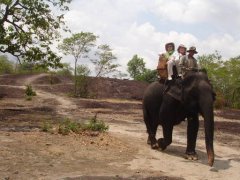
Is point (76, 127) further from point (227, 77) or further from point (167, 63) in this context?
point (227, 77)

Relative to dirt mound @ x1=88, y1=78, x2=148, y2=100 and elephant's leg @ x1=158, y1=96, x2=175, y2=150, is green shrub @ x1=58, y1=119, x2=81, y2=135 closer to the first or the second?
elephant's leg @ x1=158, y1=96, x2=175, y2=150

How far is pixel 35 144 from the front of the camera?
12.5 meters

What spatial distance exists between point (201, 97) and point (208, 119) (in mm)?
827

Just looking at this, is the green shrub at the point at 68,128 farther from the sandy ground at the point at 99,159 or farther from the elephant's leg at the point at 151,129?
the elephant's leg at the point at 151,129

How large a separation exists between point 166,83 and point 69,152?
343 cm

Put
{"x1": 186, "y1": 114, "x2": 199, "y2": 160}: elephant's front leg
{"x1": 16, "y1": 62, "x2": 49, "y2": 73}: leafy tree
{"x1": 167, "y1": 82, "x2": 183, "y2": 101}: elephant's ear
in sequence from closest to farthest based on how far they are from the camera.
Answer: {"x1": 167, "y1": 82, "x2": 183, "y2": 101}: elephant's ear, {"x1": 186, "y1": 114, "x2": 199, "y2": 160}: elephant's front leg, {"x1": 16, "y1": 62, "x2": 49, "y2": 73}: leafy tree

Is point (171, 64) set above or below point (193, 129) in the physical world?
above

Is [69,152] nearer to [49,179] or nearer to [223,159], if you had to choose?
[49,179]

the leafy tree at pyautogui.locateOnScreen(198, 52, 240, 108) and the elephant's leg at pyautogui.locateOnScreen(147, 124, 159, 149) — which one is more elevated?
the leafy tree at pyautogui.locateOnScreen(198, 52, 240, 108)

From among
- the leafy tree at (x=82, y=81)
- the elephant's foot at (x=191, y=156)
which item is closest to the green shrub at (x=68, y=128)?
the elephant's foot at (x=191, y=156)

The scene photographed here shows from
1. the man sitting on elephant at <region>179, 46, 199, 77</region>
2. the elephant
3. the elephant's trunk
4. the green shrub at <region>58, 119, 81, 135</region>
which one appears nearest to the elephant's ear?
the elephant

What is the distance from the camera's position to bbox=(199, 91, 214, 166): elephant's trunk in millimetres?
10453

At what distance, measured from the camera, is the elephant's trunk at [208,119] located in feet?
34.3

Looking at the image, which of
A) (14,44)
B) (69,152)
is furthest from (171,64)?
(14,44)
